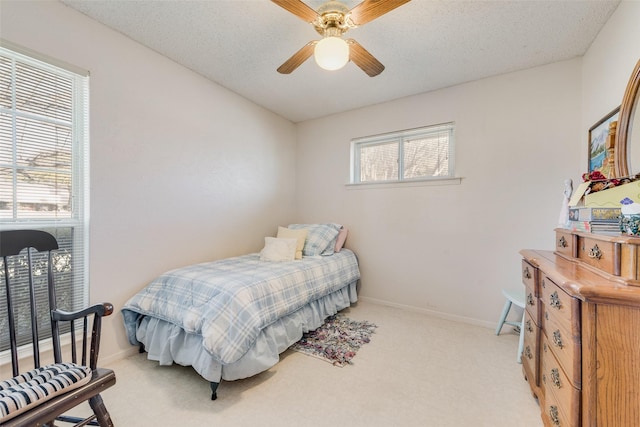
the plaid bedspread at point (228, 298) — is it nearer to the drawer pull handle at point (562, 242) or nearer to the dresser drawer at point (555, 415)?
the dresser drawer at point (555, 415)

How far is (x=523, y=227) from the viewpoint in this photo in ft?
8.14

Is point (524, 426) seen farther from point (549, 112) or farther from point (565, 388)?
point (549, 112)

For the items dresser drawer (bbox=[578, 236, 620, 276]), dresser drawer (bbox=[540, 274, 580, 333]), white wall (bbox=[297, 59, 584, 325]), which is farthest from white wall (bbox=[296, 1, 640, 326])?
dresser drawer (bbox=[540, 274, 580, 333])

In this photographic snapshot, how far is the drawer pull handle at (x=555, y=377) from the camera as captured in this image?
115 cm

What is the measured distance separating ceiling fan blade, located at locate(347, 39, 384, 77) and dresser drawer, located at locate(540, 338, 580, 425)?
6.34ft

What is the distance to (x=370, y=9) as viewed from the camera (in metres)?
1.44

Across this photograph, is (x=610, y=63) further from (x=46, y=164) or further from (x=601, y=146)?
(x=46, y=164)

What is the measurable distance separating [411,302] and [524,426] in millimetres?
1657

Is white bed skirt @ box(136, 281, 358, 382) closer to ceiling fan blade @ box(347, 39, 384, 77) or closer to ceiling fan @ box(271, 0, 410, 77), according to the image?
ceiling fan @ box(271, 0, 410, 77)

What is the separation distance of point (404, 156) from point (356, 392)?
2472mm

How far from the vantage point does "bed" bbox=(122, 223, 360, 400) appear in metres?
1.64

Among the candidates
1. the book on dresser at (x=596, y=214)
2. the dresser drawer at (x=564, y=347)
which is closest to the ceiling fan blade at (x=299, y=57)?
the book on dresser at (x=596, y=214)

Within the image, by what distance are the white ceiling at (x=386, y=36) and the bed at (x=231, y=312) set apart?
182 centimetres

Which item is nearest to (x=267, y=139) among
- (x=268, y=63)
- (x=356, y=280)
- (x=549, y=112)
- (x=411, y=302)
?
(x=268, y=63)
